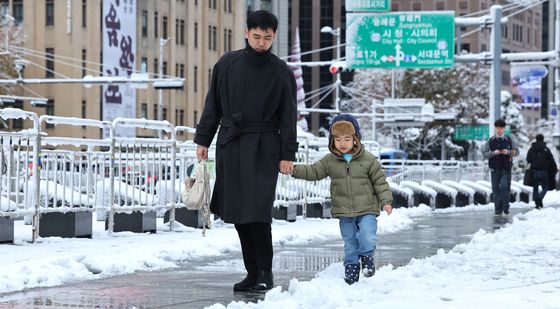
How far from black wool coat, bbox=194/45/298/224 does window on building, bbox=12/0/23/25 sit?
2591 inches

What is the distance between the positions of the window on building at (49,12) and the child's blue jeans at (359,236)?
6428 centimetres

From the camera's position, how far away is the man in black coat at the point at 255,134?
901 cm

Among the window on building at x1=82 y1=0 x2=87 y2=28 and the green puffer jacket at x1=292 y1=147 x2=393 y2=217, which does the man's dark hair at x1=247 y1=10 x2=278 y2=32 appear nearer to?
the green puffer jacket at x1=292 y1=147 x2=393 y2=217

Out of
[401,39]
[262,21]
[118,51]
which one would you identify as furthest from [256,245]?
[118,51]

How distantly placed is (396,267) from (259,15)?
3.06 meters

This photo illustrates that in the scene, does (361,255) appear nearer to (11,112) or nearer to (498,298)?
(498,298)

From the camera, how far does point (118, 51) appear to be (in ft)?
217

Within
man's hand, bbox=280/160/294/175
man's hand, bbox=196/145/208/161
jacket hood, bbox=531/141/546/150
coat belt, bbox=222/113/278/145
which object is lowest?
jacket hood, bbox=531/141/546/150

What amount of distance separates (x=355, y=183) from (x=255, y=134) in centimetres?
111

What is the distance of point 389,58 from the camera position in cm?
3900

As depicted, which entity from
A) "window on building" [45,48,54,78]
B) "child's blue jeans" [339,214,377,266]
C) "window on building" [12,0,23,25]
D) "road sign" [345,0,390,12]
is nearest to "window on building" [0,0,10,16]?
"window on building" [12,0,23,25]

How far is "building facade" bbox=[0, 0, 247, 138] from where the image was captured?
7212cm

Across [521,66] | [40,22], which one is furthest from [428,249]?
[40,22]

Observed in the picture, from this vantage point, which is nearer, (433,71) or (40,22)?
(40,22)
